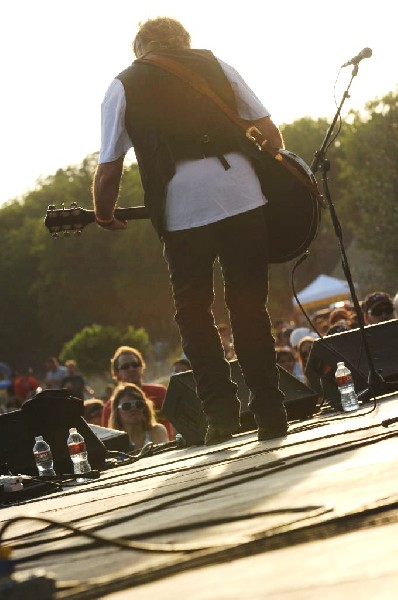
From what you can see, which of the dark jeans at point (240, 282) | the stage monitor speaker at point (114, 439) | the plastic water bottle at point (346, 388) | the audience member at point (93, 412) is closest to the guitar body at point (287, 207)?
the dark jeans at point (240, 282)

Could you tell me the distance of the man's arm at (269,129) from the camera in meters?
5.70

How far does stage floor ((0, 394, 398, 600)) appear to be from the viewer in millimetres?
1737

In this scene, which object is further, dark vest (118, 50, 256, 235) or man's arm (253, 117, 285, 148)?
man's arm (253, 117, 285, 148)

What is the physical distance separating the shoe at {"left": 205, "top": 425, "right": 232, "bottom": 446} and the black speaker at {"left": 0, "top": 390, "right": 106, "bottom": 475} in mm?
1544

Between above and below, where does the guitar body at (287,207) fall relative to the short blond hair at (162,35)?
below

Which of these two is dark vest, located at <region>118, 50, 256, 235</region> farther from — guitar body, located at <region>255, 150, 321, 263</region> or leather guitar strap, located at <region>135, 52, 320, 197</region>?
guitar body, located at <region>255, 150, 321, 263</region>

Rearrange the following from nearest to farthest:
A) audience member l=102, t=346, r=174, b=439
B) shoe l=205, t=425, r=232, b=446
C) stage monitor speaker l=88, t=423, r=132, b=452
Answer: shoe l=205, t=425, r=232, b=446 → stage monitor speaker l=88, t=423, r=132, b=452 → audience member l=102, t=346, r=174, b=439

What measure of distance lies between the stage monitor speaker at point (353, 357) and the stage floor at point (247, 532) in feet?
11.3

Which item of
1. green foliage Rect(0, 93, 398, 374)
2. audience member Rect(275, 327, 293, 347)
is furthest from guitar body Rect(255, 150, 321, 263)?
green foliage Rect(0, 93, 398, 374)

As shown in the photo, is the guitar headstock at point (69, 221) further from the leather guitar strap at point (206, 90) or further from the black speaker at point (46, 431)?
the black speaker at point (46, 431)

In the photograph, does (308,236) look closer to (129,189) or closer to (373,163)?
(373,163)

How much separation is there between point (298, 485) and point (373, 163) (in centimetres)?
5439

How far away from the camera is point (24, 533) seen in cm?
339

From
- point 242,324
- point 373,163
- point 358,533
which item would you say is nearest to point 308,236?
point 242,324
